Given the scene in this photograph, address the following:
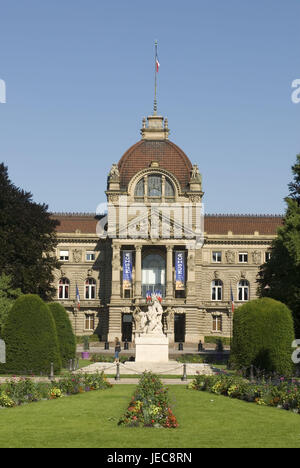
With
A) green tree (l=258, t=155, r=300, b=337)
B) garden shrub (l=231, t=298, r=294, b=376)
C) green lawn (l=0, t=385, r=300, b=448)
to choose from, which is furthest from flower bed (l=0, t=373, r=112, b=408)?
green tree (l=258, t=155, r=300, b=337)

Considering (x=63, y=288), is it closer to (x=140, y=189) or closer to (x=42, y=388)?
(x=140, y=189)

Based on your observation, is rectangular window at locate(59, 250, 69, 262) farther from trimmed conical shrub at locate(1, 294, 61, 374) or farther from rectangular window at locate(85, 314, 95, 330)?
trimmed conical shrub at locate(1, 294, 61, 374)

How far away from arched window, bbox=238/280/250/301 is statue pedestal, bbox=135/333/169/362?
158ft

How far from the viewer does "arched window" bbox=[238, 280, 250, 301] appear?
328 ft

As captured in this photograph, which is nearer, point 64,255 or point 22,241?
point 22,241

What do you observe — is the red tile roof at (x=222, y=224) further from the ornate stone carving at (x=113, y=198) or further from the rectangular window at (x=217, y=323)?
the rectangular window at (x=217, y=323)

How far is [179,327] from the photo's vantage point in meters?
91.8

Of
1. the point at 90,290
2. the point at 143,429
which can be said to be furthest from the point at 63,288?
the point at 143,429

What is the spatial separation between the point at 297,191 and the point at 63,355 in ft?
70.4

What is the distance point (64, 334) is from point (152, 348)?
6347 millimetres

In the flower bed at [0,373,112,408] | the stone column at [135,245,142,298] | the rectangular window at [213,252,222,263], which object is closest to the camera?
the flower bed at [0,373,112,408]

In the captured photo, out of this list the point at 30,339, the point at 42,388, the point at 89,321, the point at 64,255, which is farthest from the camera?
the point at 64,255

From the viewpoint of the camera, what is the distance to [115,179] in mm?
94688
